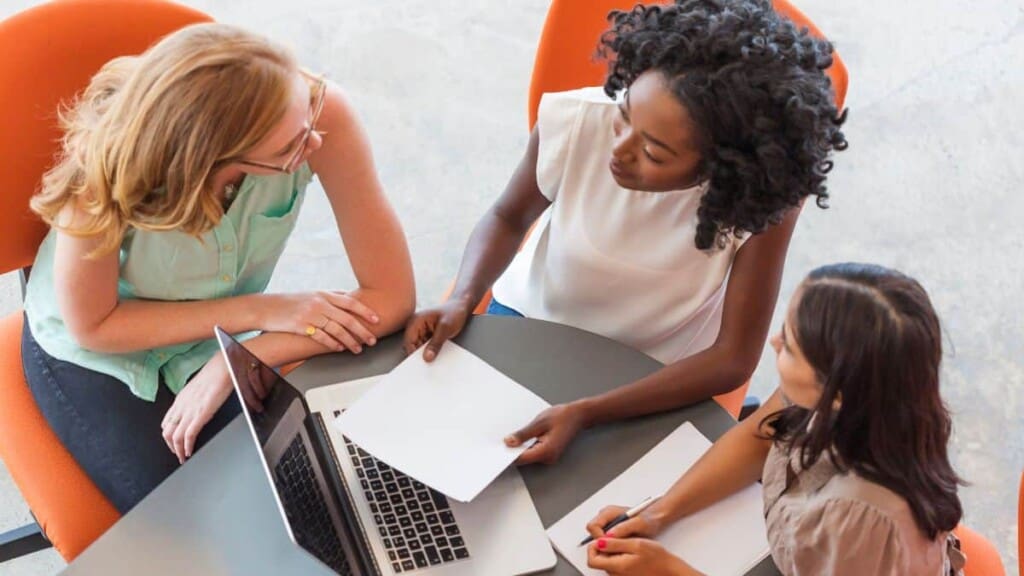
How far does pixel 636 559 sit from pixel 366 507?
36cm

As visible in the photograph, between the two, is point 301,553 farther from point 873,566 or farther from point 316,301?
point 873,566

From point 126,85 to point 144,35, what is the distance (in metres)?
0.35

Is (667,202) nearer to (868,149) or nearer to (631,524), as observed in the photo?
(631,524)

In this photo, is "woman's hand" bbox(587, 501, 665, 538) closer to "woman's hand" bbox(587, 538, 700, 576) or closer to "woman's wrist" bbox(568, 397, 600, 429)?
"woman's hand" bbox(587, 538, 700, 576)

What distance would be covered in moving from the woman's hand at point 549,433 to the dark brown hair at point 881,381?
0.36 metres

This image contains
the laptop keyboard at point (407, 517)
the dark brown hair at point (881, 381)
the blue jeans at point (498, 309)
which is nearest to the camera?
the dark brown hair at point (881, 381)

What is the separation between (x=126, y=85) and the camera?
1.48 m

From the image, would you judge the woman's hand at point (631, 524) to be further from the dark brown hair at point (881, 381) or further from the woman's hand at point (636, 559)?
the dark brown hair at point (881, 381)

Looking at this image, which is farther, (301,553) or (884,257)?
(884,257)

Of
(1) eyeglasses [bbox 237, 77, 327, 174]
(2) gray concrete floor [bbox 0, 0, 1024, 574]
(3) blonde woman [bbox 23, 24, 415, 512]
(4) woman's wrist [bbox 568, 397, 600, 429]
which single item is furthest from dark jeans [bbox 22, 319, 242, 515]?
(2) gray concrete floor [bbox 0, 0, 1024, 574]

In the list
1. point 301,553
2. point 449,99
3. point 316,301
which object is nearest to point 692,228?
point 316,301

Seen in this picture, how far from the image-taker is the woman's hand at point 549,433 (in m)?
1.56

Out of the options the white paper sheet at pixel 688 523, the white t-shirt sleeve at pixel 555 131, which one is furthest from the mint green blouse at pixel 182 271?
the white paper sheet at pixel 688 523

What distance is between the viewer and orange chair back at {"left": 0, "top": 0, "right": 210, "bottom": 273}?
170 centimetres
